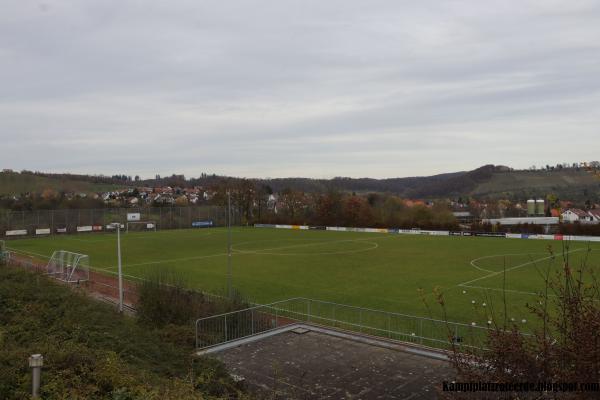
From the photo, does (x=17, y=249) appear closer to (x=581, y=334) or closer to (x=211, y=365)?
(x=211, y=365)

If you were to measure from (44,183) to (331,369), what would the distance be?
14722 centimetres

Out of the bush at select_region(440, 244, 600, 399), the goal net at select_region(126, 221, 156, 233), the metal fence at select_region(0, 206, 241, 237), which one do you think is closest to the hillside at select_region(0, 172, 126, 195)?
the goal net at select_region(126, 221, 156, 233)

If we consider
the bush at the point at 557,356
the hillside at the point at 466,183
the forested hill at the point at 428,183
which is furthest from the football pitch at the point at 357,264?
the hillside at the point at 466,183

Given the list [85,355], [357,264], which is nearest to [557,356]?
[85,355]

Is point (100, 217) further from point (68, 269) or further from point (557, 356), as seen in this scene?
point (557, 356)

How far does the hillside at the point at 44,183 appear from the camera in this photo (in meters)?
129

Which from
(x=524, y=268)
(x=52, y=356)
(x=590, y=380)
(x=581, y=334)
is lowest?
(x=524, y=268)

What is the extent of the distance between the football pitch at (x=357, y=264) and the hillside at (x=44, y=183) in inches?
2945

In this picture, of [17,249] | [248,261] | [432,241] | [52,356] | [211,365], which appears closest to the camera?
[52,356]

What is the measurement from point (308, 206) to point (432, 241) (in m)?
38.8

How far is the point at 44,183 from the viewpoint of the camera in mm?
140625

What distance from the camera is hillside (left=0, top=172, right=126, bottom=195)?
129m

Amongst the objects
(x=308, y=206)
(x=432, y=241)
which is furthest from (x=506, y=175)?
(x=432, y=241)

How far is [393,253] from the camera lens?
4778cm
